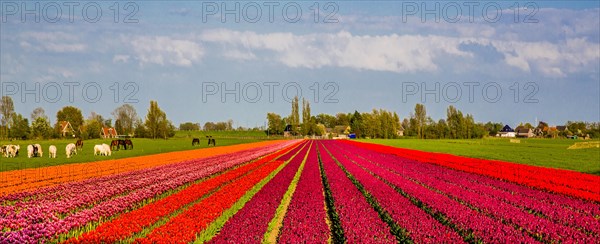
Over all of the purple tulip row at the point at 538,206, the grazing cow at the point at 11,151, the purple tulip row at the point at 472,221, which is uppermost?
the grazing cow at the point at 11,151

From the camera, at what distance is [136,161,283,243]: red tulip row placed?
32.4ft

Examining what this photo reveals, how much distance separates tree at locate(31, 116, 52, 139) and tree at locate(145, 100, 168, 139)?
85.2 ft

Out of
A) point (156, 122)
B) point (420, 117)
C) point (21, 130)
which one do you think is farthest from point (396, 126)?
point (21, 130)

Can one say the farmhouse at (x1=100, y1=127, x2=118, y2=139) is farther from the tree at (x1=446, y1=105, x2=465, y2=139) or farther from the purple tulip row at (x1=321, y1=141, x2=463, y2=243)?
the purple tulip row at (x1=321, y1=141, x2=463, y2=243)

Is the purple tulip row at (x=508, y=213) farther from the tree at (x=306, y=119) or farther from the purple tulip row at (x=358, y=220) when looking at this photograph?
the tree at (x=306, y=119)

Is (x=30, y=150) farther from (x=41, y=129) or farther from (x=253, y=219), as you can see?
(x=41, y=129)

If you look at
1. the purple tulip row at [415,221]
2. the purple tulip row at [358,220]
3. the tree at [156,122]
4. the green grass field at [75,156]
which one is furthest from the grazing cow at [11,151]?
the tree at [156,122]

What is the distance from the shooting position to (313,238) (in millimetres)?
9438

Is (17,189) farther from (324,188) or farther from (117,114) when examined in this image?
(117,114)

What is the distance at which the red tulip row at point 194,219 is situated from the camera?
32.4 ft

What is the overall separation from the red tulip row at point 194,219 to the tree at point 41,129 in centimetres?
9992

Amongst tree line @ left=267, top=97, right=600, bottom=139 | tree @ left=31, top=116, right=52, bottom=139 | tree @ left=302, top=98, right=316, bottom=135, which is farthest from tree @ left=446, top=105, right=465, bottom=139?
tree @ left=31, top=116, right=52, bottom=139

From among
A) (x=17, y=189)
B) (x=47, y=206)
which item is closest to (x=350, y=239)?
(x=47, y=206)

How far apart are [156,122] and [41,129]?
31.1 meters
